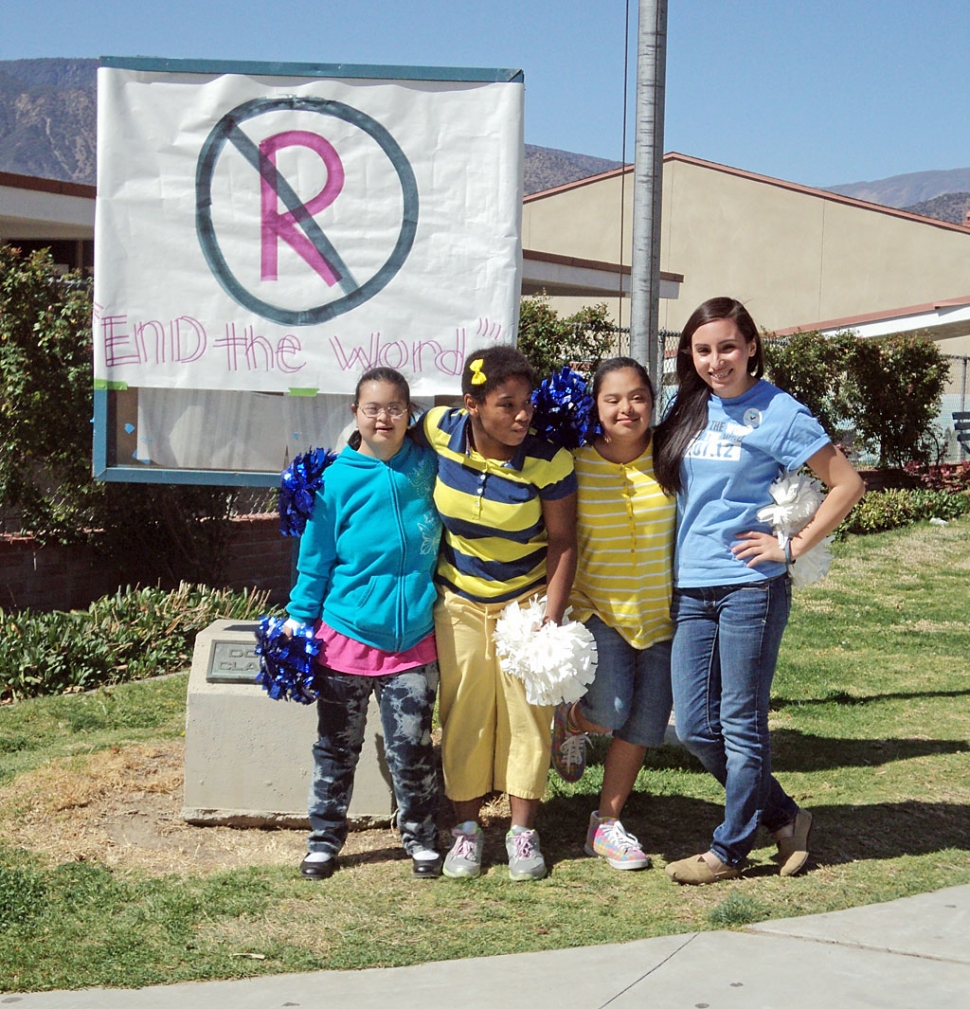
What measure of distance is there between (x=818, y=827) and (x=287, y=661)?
2.03 meters

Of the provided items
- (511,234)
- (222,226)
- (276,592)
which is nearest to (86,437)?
(276,592)

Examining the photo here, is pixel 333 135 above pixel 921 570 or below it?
above

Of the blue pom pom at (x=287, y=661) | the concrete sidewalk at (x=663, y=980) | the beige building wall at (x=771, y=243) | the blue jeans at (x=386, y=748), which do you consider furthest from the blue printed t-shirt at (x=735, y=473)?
the beige building wall at (x=771, y=243)

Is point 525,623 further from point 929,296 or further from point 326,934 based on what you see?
point 929,296

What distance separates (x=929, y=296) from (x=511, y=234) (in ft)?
92.1

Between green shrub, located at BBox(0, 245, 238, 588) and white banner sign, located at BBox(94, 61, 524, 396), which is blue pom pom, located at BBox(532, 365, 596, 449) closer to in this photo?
white banner sign, located at BBox(94, 61, 524, 396)

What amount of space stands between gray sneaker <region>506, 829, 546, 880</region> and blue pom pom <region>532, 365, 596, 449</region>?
128cm

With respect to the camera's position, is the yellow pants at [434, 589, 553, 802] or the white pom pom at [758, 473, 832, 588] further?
the yellow pants at [434, 589, 553, 802]

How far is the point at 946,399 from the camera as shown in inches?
999

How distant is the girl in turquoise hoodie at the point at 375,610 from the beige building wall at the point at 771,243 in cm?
2645

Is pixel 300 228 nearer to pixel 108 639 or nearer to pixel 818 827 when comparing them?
pixel 818 827

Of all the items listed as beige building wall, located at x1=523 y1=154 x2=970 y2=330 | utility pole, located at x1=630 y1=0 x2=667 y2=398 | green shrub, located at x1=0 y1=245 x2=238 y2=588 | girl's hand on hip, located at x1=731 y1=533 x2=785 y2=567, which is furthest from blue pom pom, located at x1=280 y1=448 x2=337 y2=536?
beige building wall, located at x1=523 y1=154 x2=970 y2=330

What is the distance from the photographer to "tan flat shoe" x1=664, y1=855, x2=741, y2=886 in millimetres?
4020

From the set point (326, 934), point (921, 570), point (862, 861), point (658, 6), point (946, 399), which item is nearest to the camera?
point (326, 934)
